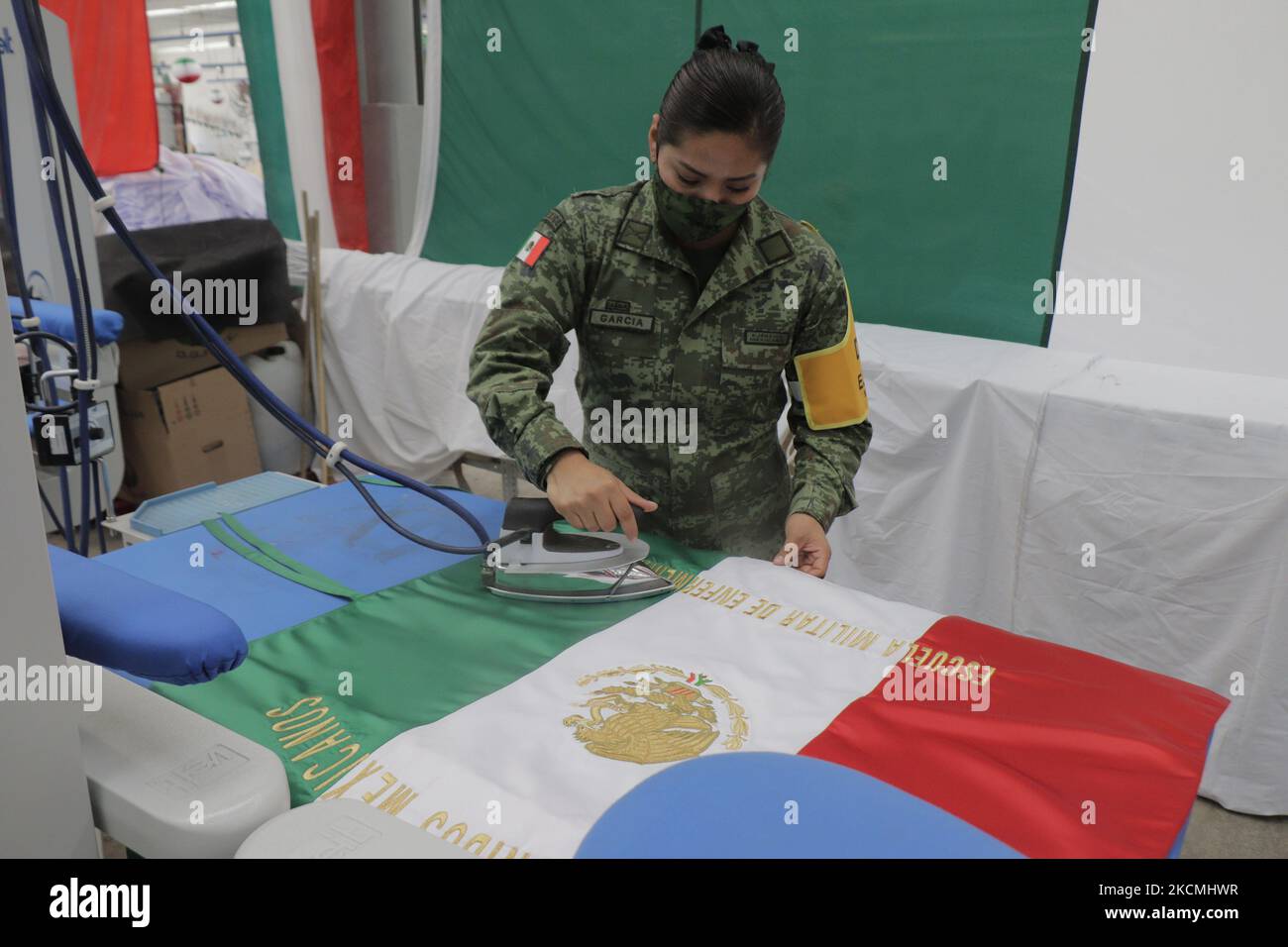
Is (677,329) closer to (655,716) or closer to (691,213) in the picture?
(691,213)

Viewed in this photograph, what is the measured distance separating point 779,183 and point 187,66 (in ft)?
23.1

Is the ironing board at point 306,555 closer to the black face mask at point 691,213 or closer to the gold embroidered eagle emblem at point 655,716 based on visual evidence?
the gold embroidered eagle emblem at point 655,716

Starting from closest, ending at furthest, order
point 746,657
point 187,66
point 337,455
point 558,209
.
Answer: point 746,657 → point 337,455 → point 558,209 → point 187,66

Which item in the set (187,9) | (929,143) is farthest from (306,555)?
(187,9)

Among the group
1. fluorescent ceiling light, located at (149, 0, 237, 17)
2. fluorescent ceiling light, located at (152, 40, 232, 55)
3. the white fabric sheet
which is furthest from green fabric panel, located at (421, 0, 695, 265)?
fluorescent ceiling light, located at (149, 0, 237, 17)

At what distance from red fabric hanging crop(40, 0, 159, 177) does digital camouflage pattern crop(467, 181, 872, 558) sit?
12.2ft

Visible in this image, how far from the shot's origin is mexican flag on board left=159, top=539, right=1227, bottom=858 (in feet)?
2.83

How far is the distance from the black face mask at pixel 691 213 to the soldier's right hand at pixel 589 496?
0.42m

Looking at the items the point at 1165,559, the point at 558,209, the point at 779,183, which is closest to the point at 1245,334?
the point at 1165,559

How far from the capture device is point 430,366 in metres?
3.63

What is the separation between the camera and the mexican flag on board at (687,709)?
0.86m

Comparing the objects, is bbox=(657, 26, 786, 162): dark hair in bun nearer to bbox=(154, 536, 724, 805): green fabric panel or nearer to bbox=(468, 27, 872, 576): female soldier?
bbox=(468, 27, 872, 576): female soldier

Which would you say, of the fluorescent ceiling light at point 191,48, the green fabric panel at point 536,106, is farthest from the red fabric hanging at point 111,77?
the fluorescent ceiling light at point 191,48

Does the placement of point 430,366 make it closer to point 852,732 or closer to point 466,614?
point 466,614
